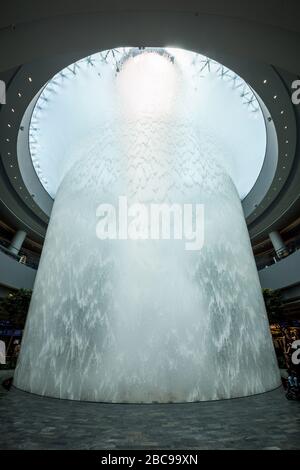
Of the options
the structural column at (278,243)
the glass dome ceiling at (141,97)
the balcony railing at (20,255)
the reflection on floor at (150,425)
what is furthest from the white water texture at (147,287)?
the structural column at (278,243)

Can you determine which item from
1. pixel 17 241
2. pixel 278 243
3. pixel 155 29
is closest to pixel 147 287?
pixel 155 29

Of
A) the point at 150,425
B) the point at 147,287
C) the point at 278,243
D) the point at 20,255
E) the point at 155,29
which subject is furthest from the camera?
the point at 20,255

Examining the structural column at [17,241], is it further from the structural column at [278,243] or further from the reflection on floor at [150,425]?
the structural column at [278,243]

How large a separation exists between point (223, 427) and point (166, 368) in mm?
2189

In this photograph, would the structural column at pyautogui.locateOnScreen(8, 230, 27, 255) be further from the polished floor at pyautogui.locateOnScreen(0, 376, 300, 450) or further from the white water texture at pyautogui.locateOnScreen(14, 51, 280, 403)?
the polished floor at pyautogui.locateOnScreen(0, 376, 300, 450)

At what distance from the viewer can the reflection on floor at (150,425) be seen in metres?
3.86

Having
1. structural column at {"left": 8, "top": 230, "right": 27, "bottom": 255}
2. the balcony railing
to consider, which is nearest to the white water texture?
the balcony railing

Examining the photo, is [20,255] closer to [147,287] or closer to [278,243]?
[147,287]

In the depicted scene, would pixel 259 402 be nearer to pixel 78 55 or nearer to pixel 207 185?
A: pixel 207 185

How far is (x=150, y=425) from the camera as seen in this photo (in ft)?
15.5

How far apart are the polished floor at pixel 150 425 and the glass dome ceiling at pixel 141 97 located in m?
8.57

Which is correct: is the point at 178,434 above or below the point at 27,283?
below
